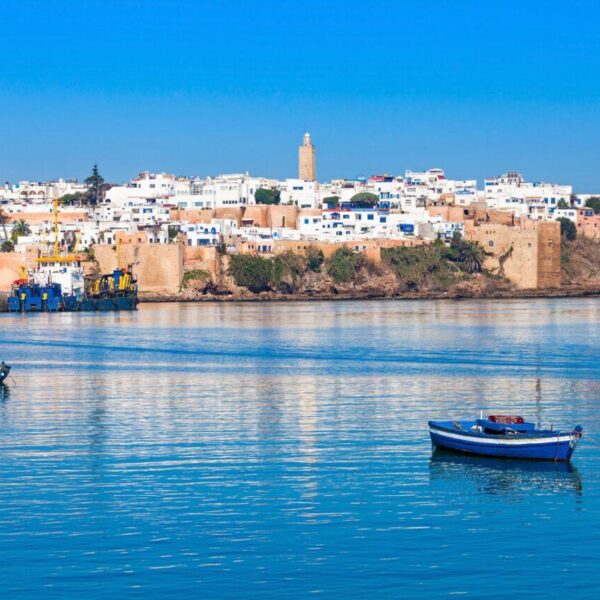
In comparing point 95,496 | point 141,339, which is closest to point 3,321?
point 141,339

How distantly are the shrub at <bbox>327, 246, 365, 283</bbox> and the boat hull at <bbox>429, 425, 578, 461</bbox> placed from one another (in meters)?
59.9

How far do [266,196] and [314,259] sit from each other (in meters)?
19.8

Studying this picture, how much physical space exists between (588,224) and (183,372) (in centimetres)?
6677

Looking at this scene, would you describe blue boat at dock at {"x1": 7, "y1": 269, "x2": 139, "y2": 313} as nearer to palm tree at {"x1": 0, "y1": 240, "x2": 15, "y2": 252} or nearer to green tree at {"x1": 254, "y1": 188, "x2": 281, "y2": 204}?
palm tree at {"x1": 0, "y1": 240, "x2": 15, "y2": 252}

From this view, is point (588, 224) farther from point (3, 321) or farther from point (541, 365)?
point (541, 365)

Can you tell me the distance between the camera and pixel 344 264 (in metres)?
76.2

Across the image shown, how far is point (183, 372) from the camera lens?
28734 millimetres

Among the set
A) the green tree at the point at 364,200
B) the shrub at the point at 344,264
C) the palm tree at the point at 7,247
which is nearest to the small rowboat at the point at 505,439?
the shrub at the point at 344,264

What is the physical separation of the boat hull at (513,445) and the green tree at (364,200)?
76.0 m

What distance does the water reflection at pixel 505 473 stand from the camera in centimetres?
1449

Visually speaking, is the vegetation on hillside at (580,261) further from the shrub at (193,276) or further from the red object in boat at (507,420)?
the red object in boat at (507,420)

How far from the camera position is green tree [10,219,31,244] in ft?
261

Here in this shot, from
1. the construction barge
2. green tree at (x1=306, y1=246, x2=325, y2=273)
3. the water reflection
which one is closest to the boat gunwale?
the water reflection

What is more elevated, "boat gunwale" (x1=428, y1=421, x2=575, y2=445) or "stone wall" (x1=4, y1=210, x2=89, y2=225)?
"stone wall" (x1=4, y1=210, x2=89, y2=225)
